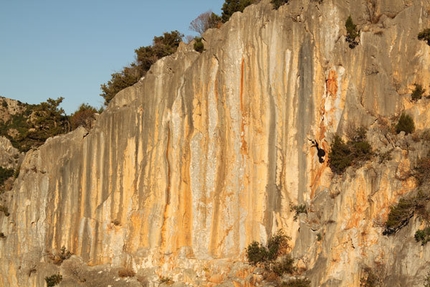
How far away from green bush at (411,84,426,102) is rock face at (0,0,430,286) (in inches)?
11.3

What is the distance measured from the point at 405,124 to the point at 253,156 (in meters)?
7.22

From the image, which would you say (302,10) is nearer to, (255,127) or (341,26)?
(341,26)

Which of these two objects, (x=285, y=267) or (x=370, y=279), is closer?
(x=370, y=279)

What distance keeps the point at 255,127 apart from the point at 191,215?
5.08m

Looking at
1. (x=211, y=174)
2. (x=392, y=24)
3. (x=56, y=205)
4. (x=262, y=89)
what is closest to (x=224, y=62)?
(x=262, y=89)

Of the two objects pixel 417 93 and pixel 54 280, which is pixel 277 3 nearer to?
pixel 417 93

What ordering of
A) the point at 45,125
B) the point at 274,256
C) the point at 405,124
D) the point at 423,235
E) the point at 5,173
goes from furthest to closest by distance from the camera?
the point at 5,173 < the point at 45,125 < the point at 274,256 < the point at 405,124 < the point at 423,235

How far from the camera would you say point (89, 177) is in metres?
43.1

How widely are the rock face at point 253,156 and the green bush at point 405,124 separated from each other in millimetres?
321

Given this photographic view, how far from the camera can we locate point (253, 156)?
3838 cm

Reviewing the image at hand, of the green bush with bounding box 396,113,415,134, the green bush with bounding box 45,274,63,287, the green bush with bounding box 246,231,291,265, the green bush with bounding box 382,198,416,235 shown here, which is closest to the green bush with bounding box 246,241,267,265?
the green bush with bounding box 246,231,291,265

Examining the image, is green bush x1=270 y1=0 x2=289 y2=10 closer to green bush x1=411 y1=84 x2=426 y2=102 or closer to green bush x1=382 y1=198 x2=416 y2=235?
green bush x1=411 y1=84 x2=426 y2=102

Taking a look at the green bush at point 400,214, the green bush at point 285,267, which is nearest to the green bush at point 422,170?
the green bush at point 400,214

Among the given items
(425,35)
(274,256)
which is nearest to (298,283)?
(274,256)
